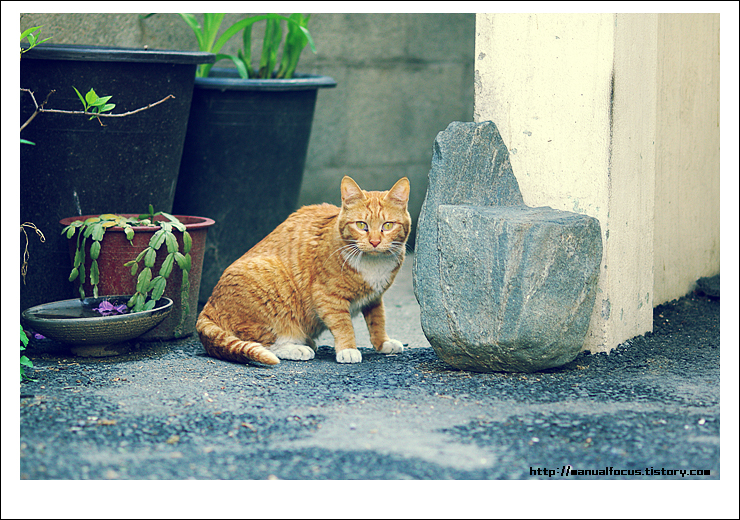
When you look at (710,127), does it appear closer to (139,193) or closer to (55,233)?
(139,193)

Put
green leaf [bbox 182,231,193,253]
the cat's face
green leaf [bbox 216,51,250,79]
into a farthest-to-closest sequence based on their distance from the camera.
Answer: green leaf [bbox 216,51,250,79] → green leaf [bbox 182,231,193,253] → the cat's face

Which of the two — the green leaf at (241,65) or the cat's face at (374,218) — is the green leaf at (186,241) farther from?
the green leaf at (241,65)

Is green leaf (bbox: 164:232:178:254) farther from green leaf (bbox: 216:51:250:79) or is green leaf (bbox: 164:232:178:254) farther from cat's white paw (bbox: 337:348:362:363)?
green leaf (bbox: 216:51:250:79)

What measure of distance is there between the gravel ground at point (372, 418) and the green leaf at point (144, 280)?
0.96ft

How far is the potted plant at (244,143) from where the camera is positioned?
4.03 meters

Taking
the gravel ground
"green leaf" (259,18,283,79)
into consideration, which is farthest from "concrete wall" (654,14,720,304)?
"green leaf" (259,18,283,79)

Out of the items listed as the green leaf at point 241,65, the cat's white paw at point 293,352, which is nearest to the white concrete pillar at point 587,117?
the cat's white paw at point 293,352

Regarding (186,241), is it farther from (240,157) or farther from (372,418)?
(372,418)

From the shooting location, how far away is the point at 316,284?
3.19 metres

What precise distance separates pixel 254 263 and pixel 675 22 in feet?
7.62

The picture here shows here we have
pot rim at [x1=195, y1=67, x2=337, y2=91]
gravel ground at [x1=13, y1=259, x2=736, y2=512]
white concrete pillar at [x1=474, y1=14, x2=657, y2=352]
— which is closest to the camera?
gravel ground at [x1=13, y1=259, x2=736, y2=512]

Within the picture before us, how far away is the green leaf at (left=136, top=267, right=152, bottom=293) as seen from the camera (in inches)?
122

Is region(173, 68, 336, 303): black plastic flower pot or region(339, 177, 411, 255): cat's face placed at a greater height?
region(173, 68, 336, 303): black plastic flower pot

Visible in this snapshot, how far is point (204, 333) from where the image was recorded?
312 centimetres
